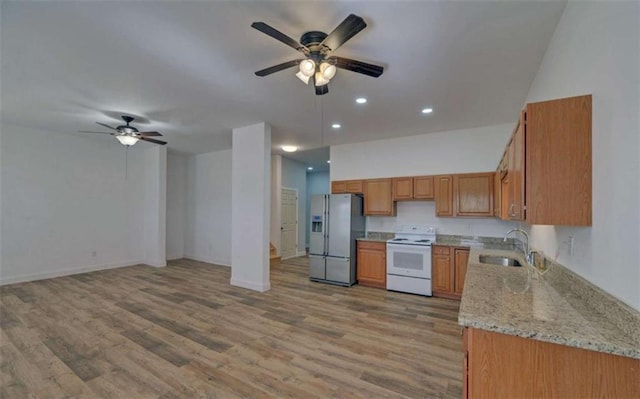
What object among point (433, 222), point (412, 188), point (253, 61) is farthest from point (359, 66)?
point (433, 222)

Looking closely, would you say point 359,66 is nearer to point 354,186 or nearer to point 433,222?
point 354,186

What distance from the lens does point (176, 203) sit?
7.74m

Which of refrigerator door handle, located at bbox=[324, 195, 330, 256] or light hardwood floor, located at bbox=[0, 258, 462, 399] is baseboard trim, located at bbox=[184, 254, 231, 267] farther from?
refrigerator door handle, located at bbox=[324, 195, 330, 256]

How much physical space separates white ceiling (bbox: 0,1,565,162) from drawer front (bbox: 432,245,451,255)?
6.88ft

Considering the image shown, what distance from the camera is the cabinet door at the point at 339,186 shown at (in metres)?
5.89

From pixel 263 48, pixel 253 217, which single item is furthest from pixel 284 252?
pixel 263 48

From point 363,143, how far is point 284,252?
160 inches

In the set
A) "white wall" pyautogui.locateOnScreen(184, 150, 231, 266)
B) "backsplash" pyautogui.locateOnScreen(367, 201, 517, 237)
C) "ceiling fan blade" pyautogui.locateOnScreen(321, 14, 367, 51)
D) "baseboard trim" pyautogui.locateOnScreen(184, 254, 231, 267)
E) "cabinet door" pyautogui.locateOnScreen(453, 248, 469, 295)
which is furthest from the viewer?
"white wall" pyautogui.locateOnScreen(184, 150, 231, 266)

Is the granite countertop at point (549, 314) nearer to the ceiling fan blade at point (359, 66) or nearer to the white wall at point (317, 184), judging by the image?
the ceiling fan blade at point (359, 66)

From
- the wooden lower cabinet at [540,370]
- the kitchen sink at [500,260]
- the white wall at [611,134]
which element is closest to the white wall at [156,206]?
the kitchen sink at [500,260]

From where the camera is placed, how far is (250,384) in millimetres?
2285

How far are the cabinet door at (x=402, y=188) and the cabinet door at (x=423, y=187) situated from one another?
7 cm

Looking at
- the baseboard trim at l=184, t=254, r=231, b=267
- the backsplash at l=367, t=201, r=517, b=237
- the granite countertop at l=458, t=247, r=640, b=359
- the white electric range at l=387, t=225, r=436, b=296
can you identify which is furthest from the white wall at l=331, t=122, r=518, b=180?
the baseboard trim at l=184, t=254, r=231, b=267

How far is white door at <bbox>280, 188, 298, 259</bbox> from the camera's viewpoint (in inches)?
317
